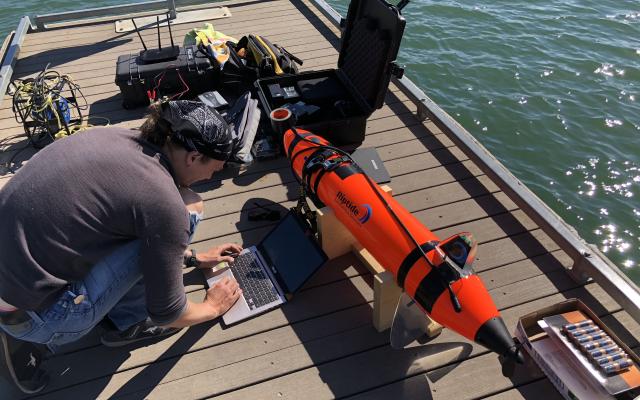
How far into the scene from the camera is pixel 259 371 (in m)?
2.92

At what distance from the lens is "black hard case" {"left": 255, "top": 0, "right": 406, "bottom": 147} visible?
4148 millimetres

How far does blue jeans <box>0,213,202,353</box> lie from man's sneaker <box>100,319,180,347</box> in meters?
0.40

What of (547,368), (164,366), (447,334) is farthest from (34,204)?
(547,368)

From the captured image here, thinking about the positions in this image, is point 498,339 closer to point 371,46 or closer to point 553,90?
point 371,46

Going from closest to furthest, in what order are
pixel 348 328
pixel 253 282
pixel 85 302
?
pixel 85 302 → pixel 348 328 → pixel 253 282

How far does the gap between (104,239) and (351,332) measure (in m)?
1.66

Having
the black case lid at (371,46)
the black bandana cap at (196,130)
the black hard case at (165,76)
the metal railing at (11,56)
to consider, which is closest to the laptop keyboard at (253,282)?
the black bandana cap at (196,130)

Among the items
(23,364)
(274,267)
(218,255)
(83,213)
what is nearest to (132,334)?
(23,364)

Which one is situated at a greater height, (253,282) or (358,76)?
(358,76)

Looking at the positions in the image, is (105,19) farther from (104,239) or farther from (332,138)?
(104,239)

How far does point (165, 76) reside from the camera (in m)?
5.10

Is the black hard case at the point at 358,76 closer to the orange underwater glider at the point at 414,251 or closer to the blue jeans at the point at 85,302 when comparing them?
the orange underwater glider at the point at 414,251

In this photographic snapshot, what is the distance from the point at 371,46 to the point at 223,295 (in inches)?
104

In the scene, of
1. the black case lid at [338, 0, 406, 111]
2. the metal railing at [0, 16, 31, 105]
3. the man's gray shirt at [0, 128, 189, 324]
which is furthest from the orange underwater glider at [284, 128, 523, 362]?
the metal railing at [0, 16, 31, 105]
